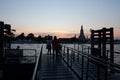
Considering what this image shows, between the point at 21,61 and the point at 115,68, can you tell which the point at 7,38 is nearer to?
the point at 21,61

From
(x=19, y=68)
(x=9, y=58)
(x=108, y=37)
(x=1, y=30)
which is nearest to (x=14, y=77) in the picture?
(x=19, y=68)

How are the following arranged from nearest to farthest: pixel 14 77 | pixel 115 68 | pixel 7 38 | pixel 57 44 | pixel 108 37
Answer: pixel 115 68
pixel 108 37
pixel 57 44
pixel 14 77
pixel 7 38

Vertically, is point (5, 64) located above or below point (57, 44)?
below

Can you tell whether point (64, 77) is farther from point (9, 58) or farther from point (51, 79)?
point (9, 58)

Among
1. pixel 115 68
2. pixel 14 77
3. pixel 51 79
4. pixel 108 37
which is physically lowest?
pixel 14 77

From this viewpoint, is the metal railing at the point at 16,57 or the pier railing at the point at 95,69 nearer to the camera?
the pier railing at the point at 95,69

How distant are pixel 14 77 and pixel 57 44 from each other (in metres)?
5.05

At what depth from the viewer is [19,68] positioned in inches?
752

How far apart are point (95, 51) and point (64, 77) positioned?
637cm

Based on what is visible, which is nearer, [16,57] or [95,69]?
[95,69]

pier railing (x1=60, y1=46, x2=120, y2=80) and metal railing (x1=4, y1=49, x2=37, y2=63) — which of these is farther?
metal railing (x1=4, y1=49, x2=37, y2=63)

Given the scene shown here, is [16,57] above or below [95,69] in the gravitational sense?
below

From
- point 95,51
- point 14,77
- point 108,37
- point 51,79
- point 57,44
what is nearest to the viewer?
point 51,79

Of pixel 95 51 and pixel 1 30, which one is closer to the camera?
pixel 95 51
